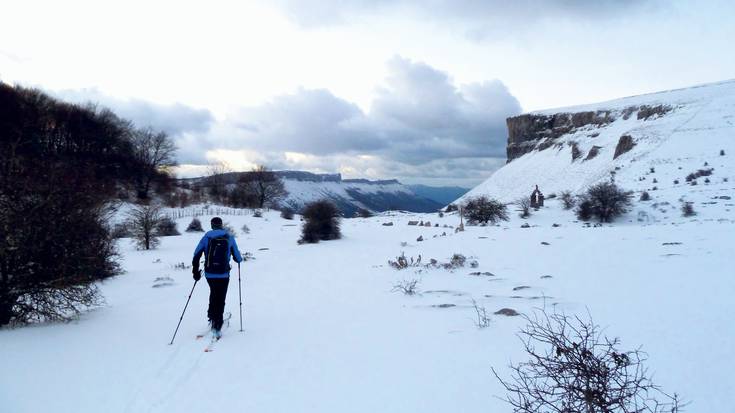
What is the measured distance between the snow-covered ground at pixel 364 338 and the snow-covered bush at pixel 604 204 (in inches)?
528

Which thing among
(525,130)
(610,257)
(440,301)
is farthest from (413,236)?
(525,130)

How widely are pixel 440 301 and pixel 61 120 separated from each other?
36526 mm

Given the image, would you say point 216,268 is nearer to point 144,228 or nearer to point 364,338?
point 364,338

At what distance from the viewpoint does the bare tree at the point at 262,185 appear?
1893 inches

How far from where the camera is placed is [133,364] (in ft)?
17.5

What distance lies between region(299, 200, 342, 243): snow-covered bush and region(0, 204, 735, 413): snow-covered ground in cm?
862

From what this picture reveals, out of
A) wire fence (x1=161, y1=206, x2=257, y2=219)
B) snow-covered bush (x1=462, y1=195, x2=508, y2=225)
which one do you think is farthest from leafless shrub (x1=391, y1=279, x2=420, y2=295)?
wire fence (x1=161, y1=206, x2=257, y2=219)

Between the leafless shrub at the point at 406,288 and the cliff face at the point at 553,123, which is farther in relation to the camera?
the cliff face at the point at 553,123

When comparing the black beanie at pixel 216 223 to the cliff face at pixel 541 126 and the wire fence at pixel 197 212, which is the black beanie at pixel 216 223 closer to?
the wire fence at pixel 197 212

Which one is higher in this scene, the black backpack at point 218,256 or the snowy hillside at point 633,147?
the snowy hillside at point 633,147

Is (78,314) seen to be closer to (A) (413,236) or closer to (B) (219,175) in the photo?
(A) (413,236)

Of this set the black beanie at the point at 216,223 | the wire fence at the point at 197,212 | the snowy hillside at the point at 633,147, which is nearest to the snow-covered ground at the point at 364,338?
the black beanie at the point at 216,223

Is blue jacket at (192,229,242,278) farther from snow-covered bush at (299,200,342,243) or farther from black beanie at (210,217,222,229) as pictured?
snow-covered bush at (299,200,342,243)

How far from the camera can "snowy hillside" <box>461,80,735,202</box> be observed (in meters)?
34.7
